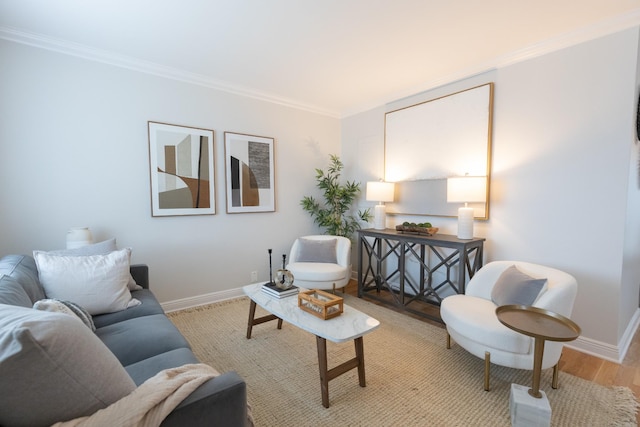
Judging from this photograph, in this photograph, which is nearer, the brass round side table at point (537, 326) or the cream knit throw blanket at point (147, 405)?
the cream knit throw blanket at point (147, 405)

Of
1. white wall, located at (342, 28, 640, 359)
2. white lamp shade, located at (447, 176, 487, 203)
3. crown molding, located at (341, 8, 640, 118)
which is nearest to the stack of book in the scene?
white lamp shade, located at (447, 176, 487, 203)

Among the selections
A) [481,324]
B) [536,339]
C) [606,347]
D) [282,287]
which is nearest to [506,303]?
[481,324]

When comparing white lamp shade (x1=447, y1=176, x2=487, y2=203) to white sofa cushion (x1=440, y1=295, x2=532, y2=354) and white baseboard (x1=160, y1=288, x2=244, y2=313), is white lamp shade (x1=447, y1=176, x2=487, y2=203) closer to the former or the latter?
white sofa cushion (x1=440, y1=295, x2=532, y2=354)

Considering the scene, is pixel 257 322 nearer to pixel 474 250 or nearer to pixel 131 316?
pixel 131 316

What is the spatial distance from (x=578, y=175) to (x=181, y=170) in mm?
3609

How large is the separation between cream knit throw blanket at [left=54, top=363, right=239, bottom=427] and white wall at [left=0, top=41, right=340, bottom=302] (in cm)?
234

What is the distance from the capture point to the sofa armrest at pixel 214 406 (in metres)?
0.86

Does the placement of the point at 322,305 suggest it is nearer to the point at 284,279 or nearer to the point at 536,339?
the point at 284,279

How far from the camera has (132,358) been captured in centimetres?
143

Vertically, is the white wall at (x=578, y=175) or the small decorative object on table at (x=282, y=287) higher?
the white wall at (x=578, y=175)

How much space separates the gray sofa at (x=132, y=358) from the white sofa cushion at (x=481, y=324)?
155 centimetres

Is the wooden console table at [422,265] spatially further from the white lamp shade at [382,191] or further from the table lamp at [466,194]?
the white lamp shade at [382,191]

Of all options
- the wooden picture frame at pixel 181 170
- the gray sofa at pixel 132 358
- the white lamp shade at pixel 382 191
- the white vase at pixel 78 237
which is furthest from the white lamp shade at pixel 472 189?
the white vase at pixel 78 237

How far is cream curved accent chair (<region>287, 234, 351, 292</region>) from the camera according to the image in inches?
126
